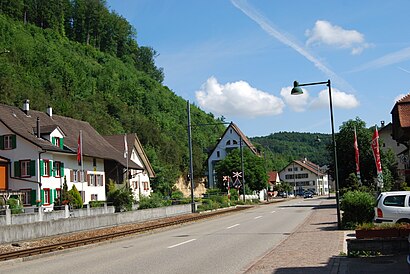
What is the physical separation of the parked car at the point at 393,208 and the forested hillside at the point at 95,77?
62423mm

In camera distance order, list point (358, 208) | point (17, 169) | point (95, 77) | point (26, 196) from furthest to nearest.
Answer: point (95, 77), point (17, 169), point (26, 196), point (358, 208)

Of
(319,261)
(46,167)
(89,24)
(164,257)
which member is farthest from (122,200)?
(89,24)

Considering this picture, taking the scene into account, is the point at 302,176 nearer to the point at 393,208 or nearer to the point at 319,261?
the point at 393,208

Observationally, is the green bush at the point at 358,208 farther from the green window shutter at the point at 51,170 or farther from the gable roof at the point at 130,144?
the gable roof at the point at 130,144

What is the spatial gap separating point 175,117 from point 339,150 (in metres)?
83.4

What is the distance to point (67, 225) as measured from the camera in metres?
27.8

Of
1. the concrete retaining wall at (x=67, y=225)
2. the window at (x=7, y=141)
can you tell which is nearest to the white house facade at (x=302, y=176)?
the window at (x=7, y=141)

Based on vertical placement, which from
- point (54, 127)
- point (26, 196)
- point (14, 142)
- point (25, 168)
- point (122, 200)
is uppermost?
point (54, 127)

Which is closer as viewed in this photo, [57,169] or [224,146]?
[57,169]

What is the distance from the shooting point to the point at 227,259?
49.6 ft

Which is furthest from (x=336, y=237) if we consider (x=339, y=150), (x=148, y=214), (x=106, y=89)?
(x=106, y=89)

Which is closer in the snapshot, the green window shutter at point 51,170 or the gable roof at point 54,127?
the gable roof at point 54,127

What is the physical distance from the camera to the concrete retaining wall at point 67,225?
914 inches

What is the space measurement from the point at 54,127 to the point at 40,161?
466cm
